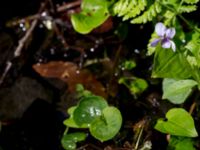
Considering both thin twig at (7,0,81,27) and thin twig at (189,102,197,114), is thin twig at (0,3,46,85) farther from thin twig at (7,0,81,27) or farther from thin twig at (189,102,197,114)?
thin twig at (189,102,197,114)

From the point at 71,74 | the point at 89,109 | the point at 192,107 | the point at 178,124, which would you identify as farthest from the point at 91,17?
the point at 178,124

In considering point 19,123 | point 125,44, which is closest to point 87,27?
point 125,44

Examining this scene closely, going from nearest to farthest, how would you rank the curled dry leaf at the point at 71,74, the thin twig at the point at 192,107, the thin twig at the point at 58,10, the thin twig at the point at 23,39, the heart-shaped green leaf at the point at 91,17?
the thin twig at the point at 192,107 → the heart-shaped green leaf at the point at 91,17 → the curled dry leaf at the point at 71,74 → the thin twig at the point at 23,39 → the thin twig at the point at 58,10

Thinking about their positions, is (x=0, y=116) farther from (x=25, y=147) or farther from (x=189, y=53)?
(x=189, y=53)

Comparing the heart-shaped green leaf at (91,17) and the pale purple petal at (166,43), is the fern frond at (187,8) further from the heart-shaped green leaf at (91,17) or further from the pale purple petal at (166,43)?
the heart-shaped green leaf at (91,17)

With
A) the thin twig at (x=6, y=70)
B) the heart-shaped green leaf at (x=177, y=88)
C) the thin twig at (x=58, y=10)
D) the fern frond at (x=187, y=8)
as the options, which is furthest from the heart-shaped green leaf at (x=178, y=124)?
the thin twig at (x=58, y=10)

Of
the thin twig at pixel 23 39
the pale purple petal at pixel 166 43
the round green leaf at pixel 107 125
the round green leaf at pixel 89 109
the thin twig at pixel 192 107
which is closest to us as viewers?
the pale purple petal at pixel 166 43
